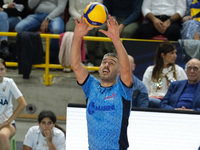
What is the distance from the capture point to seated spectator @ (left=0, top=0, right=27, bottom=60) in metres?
7.09

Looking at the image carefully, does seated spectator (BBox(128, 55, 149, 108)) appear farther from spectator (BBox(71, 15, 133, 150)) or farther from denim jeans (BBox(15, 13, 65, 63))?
denim jeans (BBox(15, 13, 65, 63))

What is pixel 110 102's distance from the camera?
3.63m

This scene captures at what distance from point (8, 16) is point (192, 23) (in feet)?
11.6

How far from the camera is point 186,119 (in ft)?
15.7

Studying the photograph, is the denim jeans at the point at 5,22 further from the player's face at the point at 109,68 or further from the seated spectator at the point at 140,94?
the player's face at the point at 109,68

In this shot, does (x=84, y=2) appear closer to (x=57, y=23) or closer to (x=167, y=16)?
(x=57, y=23)

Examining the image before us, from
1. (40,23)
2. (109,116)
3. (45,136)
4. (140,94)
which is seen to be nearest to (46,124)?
(45,136)

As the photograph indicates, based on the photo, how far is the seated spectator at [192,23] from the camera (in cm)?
672

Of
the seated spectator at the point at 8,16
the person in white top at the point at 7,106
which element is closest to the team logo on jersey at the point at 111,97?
the person in white top at the point at 7,106

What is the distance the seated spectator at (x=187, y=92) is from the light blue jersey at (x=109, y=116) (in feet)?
5.84

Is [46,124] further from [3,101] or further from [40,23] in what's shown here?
[40,23]

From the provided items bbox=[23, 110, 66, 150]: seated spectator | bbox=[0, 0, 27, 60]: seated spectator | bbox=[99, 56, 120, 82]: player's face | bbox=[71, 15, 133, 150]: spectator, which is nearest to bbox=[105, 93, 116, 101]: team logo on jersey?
bbox=[71, 15, 133, 150]: spectator

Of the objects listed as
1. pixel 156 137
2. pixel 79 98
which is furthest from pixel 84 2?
pixel 156 137

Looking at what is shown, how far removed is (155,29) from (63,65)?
1.78 meters
